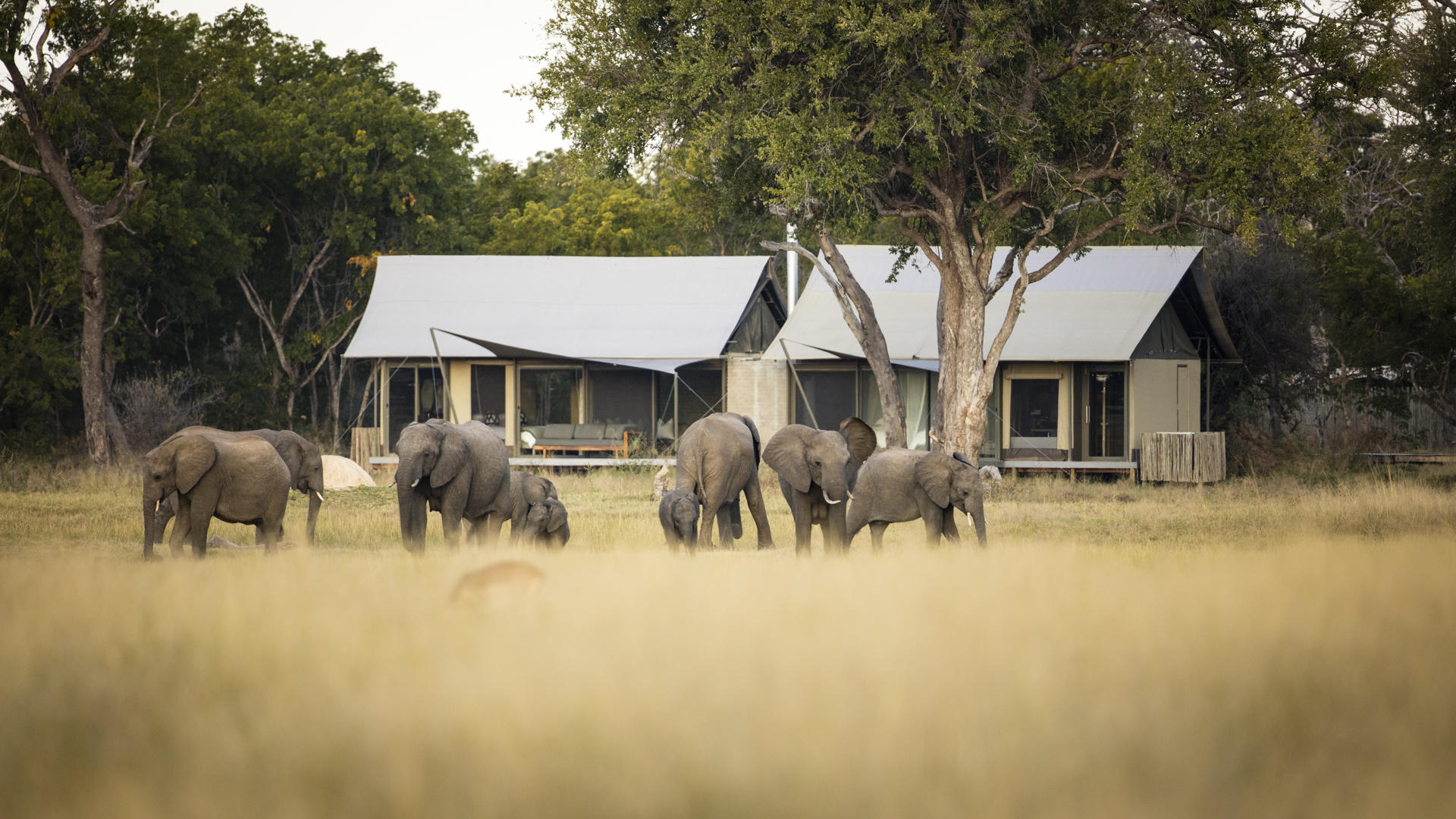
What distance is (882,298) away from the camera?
90.7ft

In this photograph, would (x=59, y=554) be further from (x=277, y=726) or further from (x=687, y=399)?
(x=687, y=399)

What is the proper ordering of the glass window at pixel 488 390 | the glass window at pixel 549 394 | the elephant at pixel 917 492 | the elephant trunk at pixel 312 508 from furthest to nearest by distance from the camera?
the glass window at pixel 549 394, the glass window at pixel 488 390, the elephant trunk at pixel 312 508, the elephant at pixel 917 492

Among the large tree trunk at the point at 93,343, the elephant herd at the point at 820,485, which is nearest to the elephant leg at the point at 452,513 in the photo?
the elephant herd at the point at 820,485

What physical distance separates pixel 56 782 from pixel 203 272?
30597 millimetres

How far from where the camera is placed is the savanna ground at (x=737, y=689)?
4371 millimetres

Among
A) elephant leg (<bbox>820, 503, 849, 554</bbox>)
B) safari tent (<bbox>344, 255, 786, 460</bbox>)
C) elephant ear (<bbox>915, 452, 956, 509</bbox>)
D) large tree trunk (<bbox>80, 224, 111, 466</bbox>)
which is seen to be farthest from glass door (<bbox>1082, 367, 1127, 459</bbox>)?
large tree trunk (<bbox>80, 224, 111, 466</bbox>)

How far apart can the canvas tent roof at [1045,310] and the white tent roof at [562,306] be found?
1.76m

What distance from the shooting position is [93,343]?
25.5 m

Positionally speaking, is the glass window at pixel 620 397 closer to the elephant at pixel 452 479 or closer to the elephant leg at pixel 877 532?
the elephant at pixel 452 479

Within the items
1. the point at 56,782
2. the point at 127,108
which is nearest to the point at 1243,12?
the point at 56,782

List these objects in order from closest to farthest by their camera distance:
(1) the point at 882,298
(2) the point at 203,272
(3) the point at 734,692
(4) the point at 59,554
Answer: (3) the point at 734,692
(4) the point at 59,554
(1) the point at 882,298
(2) the point at 203,272

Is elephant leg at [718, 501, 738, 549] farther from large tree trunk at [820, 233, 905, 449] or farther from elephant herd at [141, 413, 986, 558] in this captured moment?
large tree trunk at [820, 233, 905, 449]

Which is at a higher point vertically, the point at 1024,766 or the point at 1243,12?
the point at 1243,12

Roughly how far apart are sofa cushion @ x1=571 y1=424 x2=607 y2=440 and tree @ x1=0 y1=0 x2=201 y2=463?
8.66m
